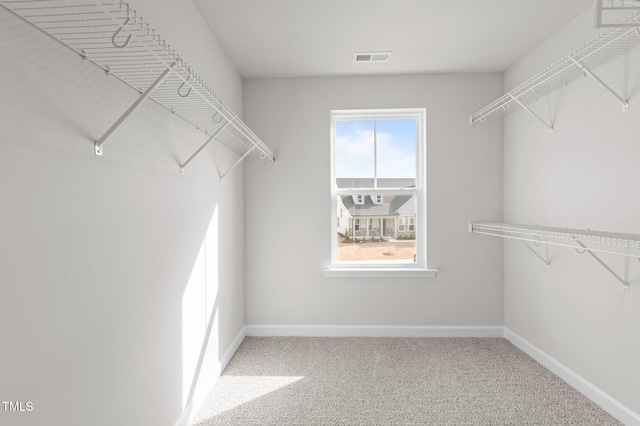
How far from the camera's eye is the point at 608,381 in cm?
196

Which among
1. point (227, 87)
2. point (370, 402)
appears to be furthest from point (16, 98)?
point (370, 402)

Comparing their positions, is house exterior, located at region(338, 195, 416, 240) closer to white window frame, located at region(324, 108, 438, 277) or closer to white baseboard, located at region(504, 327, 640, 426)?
white window frame, located at region(324, 108, 438, 277)

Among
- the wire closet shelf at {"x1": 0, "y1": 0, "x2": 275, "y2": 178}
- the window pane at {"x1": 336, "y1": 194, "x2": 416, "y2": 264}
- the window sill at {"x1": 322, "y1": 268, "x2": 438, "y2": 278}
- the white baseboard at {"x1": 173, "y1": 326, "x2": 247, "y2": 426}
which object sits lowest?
the white baseboard at {"x1": 173, "y1": 326, "x2": 247, "y2": 426}

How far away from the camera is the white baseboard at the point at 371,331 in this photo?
10.0 feet

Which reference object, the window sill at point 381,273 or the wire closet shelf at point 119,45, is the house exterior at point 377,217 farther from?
the wire closet shelf at point 119,45

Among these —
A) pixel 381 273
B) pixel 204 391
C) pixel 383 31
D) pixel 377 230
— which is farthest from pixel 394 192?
pixel 204 391

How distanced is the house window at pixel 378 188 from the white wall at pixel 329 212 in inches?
5.1

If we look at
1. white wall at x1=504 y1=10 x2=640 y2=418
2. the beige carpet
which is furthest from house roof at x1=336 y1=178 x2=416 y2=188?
the beige carpet

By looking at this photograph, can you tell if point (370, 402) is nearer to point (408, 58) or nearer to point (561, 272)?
point (561, 272)

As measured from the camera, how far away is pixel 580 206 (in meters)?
2.12

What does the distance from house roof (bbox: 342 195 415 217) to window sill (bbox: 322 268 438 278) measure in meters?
0.52

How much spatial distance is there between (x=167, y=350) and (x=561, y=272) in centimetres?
246

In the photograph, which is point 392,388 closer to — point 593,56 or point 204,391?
point 204,391

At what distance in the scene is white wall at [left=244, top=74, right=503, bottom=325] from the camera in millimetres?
3059
